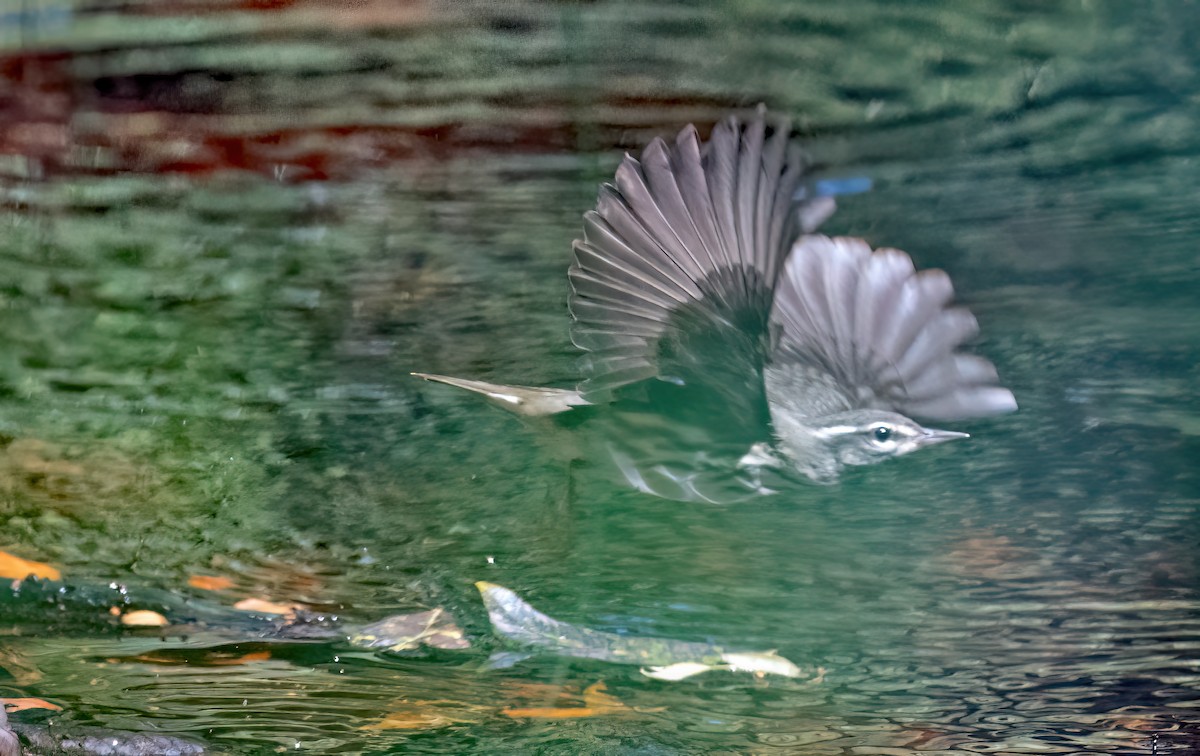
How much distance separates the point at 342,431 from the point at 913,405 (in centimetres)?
54

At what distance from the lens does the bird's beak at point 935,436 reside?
0.88 meters

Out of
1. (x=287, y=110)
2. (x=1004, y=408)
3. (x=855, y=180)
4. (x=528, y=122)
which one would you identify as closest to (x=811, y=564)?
(x=1004, y=408)

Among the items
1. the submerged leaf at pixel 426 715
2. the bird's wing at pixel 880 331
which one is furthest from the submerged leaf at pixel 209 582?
the bird's wing at pixel 880 331

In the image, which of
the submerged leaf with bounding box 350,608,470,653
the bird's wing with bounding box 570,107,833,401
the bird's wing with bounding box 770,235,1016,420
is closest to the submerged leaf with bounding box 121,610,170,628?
the submerged leaf with bounding box 350,608,470,653

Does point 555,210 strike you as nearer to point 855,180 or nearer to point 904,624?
point 855,180

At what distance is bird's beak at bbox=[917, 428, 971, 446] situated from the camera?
878mm

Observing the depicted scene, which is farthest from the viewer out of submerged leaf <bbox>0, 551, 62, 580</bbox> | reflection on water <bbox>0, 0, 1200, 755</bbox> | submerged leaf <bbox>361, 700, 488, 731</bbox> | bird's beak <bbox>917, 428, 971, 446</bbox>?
submerged leaf <bbox>361, 700, 488, 731</bbox>

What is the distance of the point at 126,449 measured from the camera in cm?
92

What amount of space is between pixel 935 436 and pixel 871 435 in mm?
57

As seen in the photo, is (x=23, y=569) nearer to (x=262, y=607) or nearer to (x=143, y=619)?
(x=143, y=619)

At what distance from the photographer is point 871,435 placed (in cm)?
89

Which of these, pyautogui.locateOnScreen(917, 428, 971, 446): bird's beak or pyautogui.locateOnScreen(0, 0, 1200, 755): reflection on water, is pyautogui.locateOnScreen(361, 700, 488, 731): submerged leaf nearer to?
pyautogui.locateOnScreen(0, 0, 1200, 755): reflection on water

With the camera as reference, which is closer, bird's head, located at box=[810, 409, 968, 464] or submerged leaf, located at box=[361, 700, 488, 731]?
bird's head, located at box=[810, 409, 968, 464]

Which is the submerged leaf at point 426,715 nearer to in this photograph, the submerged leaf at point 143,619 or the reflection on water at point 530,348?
the reflection on water at point 530,348
